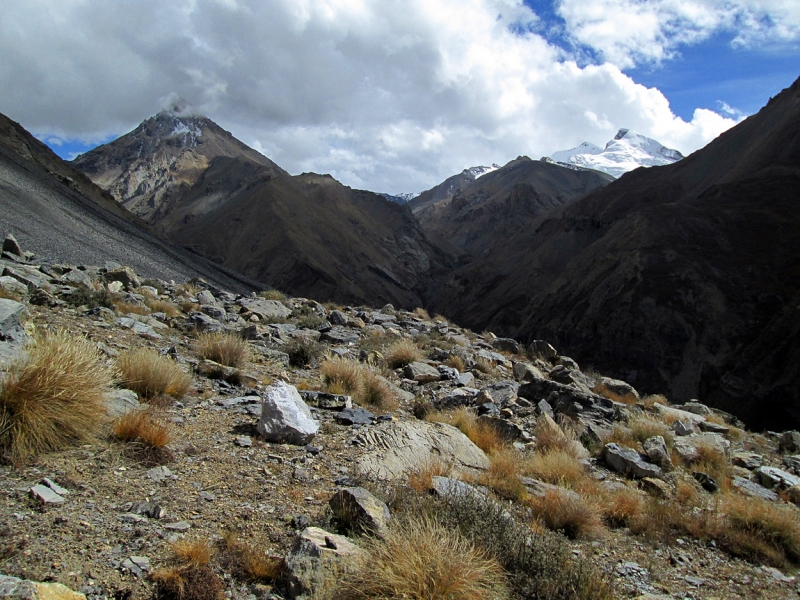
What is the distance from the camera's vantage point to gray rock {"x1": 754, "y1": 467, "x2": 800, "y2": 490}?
7.49 m

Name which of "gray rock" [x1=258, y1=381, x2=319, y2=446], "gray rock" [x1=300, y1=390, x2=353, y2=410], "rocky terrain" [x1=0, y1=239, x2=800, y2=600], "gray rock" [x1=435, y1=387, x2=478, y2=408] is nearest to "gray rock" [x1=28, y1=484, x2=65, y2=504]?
"rocky terrain" [x1=0, y1=239, x2=800, y2=600]

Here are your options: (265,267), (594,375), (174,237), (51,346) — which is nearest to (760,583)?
(51,346)

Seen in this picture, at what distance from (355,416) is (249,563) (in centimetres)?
334

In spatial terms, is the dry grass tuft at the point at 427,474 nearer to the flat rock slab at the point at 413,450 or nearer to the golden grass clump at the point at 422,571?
the flat rock slab at the point at 413,450

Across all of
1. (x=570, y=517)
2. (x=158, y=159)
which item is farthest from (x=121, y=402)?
(x=158, y=159)

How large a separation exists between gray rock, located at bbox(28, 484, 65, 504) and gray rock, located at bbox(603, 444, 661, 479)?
22.2ft

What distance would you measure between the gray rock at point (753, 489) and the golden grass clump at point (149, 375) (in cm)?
789

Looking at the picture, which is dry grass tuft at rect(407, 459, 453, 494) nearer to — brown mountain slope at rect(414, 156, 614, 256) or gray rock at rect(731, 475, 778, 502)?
gray rock at rect(731, 475, 778, 502)

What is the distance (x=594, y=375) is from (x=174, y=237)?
108883 mm

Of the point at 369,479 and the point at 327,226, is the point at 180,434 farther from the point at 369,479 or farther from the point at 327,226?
the point at 327,226

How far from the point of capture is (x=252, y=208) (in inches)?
3999

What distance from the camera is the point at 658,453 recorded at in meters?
7.38

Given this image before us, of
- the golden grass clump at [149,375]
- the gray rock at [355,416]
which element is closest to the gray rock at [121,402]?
the golden grass clump at [149,375]

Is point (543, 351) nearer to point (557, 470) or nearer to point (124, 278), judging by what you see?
point (557, 470)
